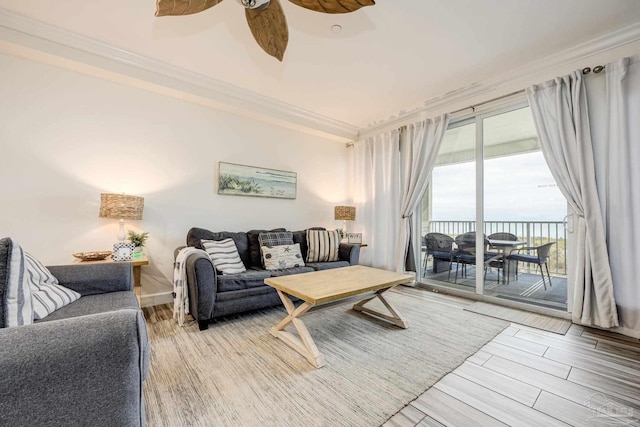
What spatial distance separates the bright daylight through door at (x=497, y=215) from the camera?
2.94 meters

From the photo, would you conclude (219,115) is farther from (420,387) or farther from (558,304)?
(558,304)

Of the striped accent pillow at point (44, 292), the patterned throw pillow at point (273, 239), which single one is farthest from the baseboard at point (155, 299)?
the striped accent pillow at point (44, 292)

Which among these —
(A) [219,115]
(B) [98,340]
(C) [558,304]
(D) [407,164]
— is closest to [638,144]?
(C) [558,304]

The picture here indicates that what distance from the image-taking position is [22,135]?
2.46m

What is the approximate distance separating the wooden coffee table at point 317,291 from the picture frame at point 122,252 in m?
1.40

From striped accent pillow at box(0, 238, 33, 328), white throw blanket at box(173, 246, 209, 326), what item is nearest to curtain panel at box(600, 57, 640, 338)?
white throw blanket at box(173, 246, 209, 326)

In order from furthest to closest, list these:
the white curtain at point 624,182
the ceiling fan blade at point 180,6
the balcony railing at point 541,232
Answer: the balcony railing at point 541,232 → the white curtain at point 624,182 → the ceiling fan blade at point 180,6

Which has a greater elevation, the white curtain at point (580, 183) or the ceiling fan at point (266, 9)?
the ceiling fan at point (266, 9)

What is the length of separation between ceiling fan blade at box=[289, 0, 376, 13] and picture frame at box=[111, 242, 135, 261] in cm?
252

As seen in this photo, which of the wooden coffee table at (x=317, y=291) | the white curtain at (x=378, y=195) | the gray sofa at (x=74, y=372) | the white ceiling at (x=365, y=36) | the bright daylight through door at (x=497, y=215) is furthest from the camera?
the white curtain at (x=378, y=195)

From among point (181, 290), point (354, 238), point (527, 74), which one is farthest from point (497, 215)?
point (181, 290)

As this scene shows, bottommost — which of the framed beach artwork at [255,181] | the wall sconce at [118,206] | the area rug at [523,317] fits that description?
the area rug at [523,317]

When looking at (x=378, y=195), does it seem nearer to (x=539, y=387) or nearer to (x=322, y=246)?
(x=322, y=246)

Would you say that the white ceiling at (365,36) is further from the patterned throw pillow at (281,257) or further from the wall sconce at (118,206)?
the patterned throw pillow at (281,257)
